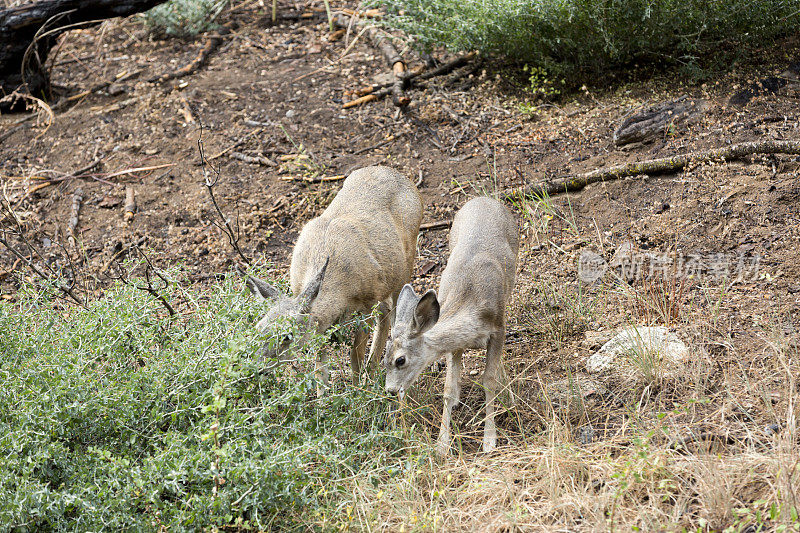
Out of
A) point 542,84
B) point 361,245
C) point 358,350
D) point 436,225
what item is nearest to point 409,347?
point 358,350

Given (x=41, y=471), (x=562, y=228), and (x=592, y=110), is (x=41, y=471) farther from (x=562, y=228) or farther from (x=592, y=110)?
(x=592, y=110)

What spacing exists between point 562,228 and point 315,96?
14.9 feet

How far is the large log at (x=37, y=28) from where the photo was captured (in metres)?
10.8

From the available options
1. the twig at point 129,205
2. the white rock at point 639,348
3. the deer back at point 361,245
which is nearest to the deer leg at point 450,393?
the deer back at point 361,245

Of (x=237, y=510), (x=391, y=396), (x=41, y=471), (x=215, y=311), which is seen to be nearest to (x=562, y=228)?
(x=391, y=396)

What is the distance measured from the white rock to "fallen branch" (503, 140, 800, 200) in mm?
2265

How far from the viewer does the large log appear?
426 inches

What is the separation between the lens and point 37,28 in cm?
1106

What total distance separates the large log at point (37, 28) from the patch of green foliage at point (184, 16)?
1537mm

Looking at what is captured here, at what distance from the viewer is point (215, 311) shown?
5.90m

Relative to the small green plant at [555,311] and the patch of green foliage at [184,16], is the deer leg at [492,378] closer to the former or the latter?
the small green plant at [555,311]

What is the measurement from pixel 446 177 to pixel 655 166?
2338 millimetres

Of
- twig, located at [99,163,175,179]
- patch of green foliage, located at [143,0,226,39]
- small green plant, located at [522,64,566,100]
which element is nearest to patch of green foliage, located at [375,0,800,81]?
small green plant, located at [522,64,566,100]

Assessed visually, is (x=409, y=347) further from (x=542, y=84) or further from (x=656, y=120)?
(x=542, y=84)
